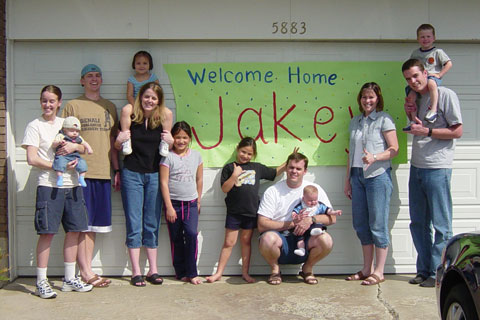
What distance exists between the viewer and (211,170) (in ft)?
20.2

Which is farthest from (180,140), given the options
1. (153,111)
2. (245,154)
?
(245,154)

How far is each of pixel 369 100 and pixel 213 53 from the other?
1.70m

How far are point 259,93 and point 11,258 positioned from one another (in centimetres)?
308

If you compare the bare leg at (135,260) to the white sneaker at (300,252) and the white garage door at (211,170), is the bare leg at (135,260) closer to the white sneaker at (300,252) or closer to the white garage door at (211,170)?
the white garage door at (211,170)

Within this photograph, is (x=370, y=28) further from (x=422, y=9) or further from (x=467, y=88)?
(x=467, y=88)

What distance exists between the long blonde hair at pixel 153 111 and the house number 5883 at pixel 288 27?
137 centimetres

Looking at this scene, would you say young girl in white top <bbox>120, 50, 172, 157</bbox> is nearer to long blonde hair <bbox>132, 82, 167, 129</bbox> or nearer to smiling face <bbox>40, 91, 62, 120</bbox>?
long blonde hair <bbox>132, 82, 167, 129</bbox>

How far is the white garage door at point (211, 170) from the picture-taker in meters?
6.09

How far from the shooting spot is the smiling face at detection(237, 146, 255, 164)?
19.4 feet

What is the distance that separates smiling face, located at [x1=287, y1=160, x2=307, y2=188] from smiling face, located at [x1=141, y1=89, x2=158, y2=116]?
1.47m

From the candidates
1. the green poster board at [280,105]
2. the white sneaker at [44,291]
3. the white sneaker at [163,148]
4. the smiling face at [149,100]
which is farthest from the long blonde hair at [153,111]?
the white sneaker at [44,291]

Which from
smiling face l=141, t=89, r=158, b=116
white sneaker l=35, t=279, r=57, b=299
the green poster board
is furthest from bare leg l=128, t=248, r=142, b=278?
smiling face l=141, t=89, r=158, b=116

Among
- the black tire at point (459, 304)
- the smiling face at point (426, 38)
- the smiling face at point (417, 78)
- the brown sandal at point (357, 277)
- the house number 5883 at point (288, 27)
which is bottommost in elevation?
the brown sandal at point (357, 277)

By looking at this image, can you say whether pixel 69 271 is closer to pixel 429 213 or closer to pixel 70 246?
pixel 70 246
